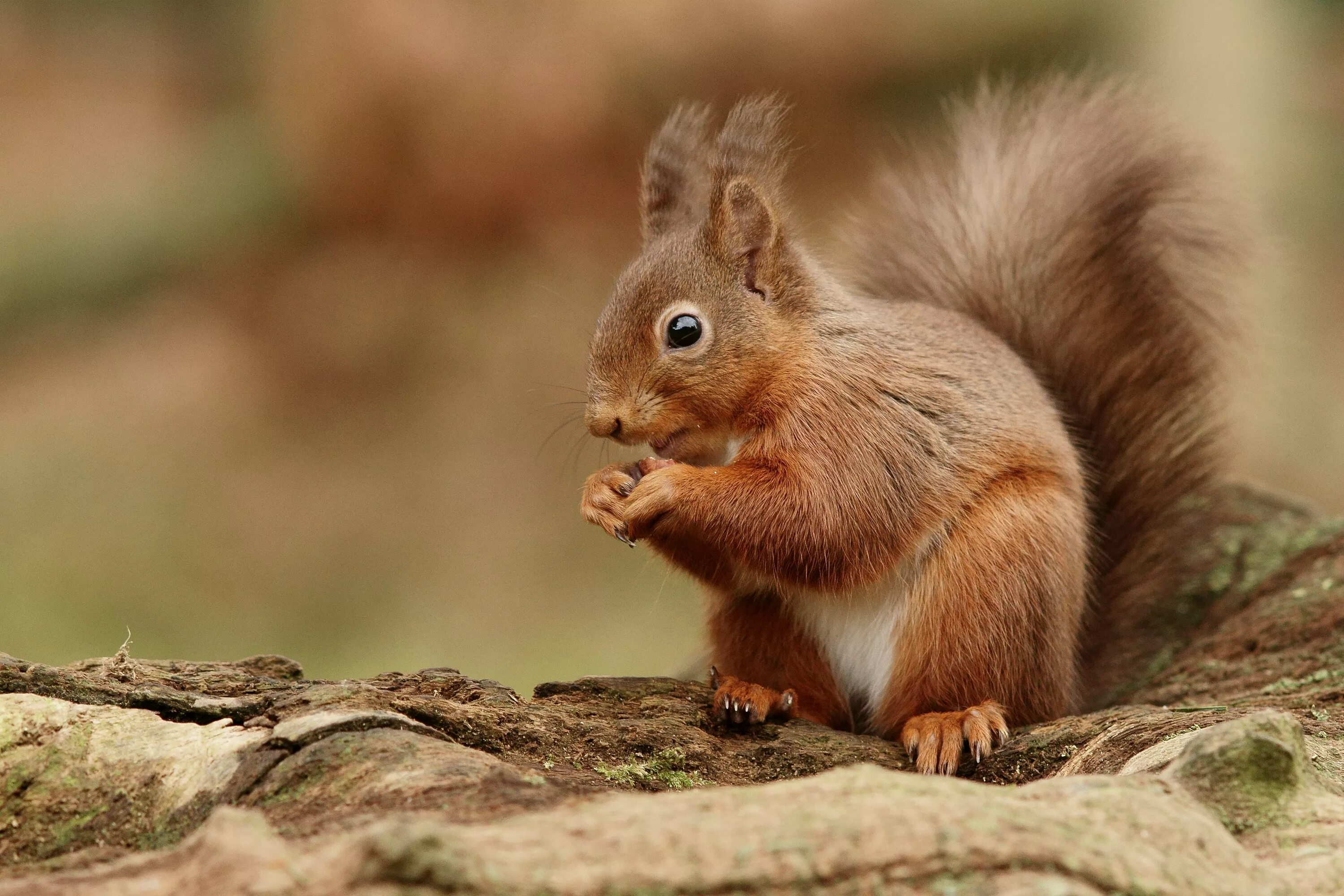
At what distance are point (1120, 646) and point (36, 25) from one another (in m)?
5.25

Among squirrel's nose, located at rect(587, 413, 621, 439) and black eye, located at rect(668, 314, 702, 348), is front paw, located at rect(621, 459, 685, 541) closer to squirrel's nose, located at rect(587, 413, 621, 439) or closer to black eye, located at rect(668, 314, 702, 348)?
squirrel's nose, located at rect(587, 413, 621, 439)

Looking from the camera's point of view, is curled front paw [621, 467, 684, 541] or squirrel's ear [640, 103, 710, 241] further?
squirrel's ear [640, 103, 710, 241]

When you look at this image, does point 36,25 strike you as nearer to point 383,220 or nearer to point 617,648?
point 383,220

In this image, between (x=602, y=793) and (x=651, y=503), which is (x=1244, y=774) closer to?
(x=602, y=793)

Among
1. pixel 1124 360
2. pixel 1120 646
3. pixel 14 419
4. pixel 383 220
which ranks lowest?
pixel 1120 646

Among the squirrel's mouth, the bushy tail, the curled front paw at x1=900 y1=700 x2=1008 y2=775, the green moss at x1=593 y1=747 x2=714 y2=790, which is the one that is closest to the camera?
the green moss at x1=593 y1=747 x2=714 y2=790

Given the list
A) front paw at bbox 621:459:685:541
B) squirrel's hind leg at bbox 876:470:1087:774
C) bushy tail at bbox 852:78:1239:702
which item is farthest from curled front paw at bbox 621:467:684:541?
bushy tail at bbox 852:78:1239:702

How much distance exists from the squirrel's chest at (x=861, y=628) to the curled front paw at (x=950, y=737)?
0.17 m

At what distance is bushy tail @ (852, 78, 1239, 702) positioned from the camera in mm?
2744

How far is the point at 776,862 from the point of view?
0.94 m

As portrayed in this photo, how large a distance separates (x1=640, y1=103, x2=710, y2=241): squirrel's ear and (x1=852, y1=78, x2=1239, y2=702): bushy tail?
2.26 ft

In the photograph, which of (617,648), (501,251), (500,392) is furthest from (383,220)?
(617,648)

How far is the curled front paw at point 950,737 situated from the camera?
1.88 meters

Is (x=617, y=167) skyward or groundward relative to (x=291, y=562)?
skyward
